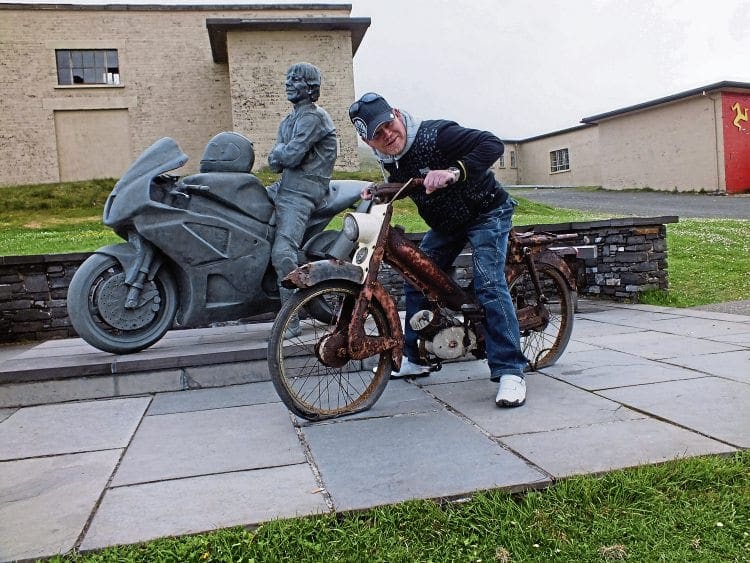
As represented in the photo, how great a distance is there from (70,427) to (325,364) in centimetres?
152

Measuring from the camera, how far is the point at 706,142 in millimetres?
29203

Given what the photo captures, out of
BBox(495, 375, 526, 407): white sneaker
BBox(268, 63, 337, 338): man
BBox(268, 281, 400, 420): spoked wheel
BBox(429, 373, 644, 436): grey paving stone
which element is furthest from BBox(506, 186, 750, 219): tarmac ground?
BBox(495, 375, 526, 407): white sneaker

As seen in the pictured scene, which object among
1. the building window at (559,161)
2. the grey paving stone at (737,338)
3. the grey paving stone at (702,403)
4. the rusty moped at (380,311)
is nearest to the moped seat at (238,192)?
the rusty moped at (380,311)

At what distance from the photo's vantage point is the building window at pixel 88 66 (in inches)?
1076

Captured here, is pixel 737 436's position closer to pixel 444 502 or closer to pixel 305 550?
pixel 444 502

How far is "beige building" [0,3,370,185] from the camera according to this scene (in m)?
26.7

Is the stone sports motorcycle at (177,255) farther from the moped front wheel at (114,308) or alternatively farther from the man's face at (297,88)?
the man's face at (297,88)

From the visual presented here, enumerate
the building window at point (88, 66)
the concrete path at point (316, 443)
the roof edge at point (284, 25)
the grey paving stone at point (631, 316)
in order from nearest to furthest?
the concrete path at point (316, 443) → the grey paving stone at point (631, 316) → the roof edge at point (284, 25) → the building window at point (88, 66)

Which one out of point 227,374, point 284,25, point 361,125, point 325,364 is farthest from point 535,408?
point 284,25

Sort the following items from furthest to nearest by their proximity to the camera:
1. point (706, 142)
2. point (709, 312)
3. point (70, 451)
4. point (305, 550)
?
point (706, 142)
point (709, 312)
point (70, 451)
point (305, 550)

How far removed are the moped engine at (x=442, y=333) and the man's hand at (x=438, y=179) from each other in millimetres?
820

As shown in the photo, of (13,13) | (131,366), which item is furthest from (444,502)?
(13,13)

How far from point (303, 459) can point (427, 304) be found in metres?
1.42

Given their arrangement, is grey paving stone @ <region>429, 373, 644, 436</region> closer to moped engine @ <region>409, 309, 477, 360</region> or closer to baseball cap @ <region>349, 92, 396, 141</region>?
moped engine @ <region>409, 309, 477, 360</region>
